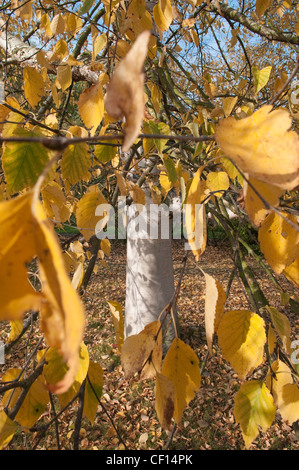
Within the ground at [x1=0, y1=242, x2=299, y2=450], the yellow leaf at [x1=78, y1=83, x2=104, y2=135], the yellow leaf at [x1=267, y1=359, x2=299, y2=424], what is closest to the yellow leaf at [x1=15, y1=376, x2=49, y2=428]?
the yellow leaf at [x1=267, y1=359, x2=299, y2=424]

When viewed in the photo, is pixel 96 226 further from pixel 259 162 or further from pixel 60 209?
pixel 259 162

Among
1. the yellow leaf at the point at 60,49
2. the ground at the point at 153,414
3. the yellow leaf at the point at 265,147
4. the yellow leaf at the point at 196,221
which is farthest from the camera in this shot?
the ground at the point at 153,414

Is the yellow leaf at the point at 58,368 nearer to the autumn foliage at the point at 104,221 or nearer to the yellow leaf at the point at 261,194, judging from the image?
the autumn foliage at the point at 104,221

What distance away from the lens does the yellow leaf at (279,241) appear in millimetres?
438

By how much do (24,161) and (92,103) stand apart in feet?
0.75

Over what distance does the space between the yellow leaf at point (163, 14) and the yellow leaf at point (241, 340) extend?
0.70 meters

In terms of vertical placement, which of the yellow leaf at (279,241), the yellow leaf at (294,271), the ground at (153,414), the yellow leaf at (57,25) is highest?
the yellow leaf at (57,25)

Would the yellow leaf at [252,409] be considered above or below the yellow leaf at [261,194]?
below

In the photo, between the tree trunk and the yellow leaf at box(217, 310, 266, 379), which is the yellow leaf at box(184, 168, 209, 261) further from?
the tree trunk

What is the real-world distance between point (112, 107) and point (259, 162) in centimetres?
13

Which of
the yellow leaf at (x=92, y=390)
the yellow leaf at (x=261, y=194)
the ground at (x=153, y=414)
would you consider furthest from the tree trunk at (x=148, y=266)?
the yellow leaf at (x=261, y=194)

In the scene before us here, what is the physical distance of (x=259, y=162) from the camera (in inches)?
10.2

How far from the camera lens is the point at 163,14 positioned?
735 mm
